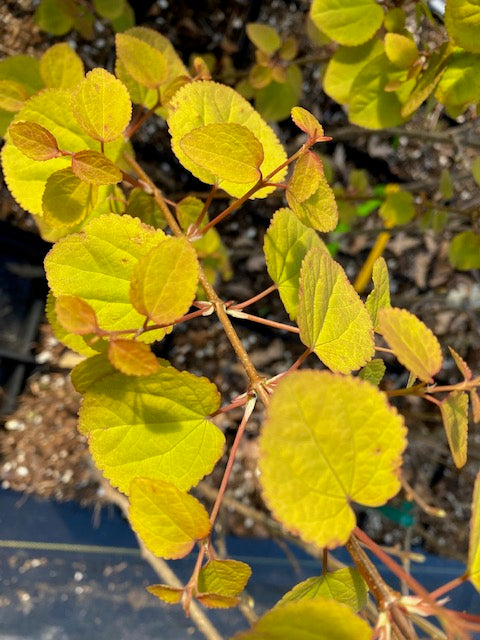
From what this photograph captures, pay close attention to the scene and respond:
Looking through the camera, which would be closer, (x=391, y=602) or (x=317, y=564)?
(x=391, y=602)

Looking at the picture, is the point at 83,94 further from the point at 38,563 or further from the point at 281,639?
the point at 38,563

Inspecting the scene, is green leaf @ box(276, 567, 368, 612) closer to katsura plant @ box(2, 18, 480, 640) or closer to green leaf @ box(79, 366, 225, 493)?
katsura plant @ box(2, 18, 480, 640)

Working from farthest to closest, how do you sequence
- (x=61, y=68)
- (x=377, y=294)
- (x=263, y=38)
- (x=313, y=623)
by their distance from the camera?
1. (x=263, y=38)
2. (x=61, y=68)
3. (x=377, y=294)
4. (x=313, y=623)

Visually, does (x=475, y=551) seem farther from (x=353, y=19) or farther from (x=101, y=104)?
(x=353, y=19)

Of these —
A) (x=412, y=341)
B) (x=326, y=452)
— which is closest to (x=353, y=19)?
(x=412, y=341)

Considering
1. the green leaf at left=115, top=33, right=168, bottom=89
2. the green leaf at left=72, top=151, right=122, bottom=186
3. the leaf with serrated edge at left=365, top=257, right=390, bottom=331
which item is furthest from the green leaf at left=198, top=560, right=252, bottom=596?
the green leaf at left=115, top=33, right=168, bottom=89

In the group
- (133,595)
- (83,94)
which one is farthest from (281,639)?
(133,595)
